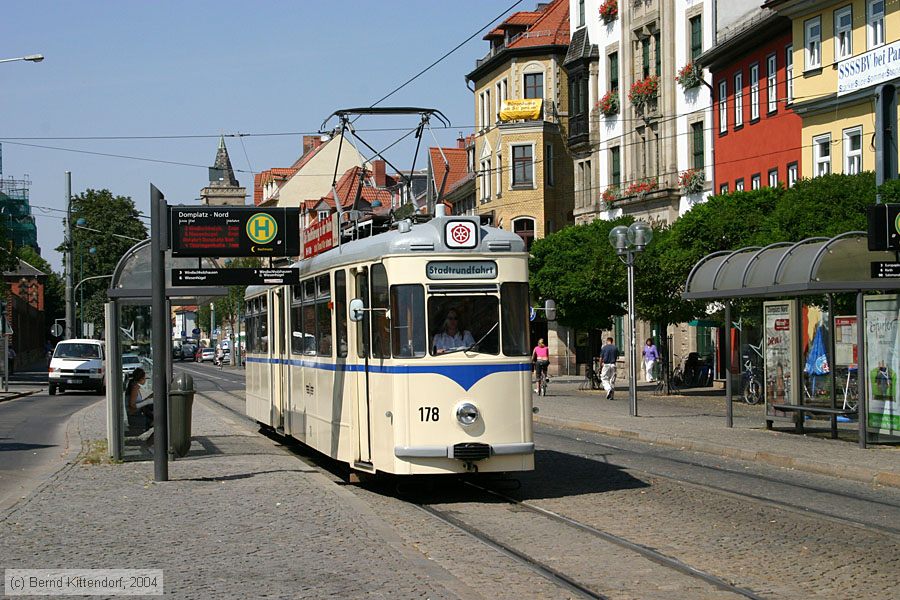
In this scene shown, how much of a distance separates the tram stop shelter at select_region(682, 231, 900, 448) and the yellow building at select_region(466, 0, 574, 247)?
42.6 m

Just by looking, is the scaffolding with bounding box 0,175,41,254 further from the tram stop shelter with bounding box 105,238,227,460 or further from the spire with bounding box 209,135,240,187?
the tram stop shelter with bounding box 105,238,227,460

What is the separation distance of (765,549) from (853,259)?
34.4ft

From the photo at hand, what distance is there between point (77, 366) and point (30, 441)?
2510cm

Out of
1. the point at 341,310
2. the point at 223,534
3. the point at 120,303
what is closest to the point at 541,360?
the point at 120,303

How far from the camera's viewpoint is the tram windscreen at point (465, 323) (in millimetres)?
14562

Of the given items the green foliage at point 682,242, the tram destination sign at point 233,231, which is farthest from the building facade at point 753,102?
the tram destination sign at point 233,231

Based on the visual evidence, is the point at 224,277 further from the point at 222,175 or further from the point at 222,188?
the point at 222,175

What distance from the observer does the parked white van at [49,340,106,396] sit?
49.8m

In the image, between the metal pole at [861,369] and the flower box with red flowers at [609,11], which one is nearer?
the metal pole at [861,369]

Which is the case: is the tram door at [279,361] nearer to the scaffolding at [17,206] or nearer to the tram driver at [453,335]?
the tram driver at [453,335]

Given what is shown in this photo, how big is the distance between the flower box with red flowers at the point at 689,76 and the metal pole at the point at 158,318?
37.0m

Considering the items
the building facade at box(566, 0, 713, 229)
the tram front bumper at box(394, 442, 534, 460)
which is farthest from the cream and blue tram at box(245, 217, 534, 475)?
the building facade at box(566, 0, 713, 229)

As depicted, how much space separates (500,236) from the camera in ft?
49.0

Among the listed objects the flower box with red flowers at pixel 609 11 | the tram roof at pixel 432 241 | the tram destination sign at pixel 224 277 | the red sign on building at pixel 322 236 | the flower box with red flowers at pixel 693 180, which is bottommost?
the tram destination sign at pixel 224 277
